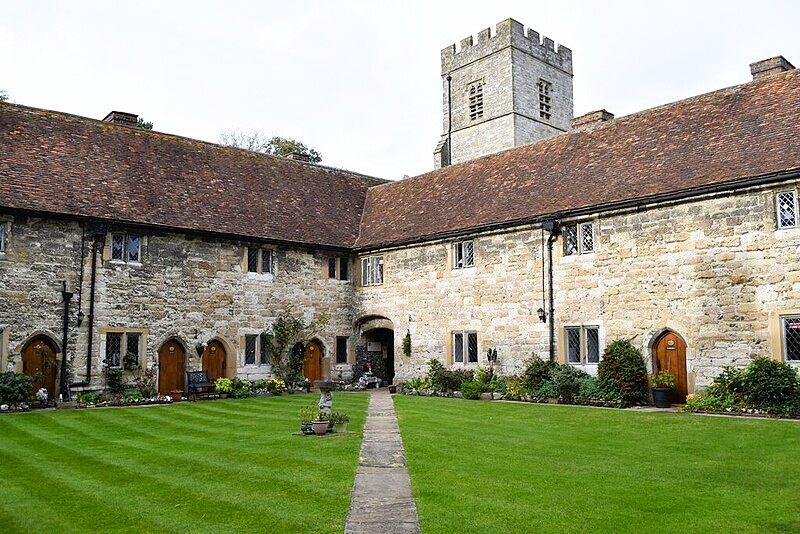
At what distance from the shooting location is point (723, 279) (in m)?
16.2

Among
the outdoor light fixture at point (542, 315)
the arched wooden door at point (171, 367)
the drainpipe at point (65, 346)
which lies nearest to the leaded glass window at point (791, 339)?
the outdoor light fixture at point (542, 315)

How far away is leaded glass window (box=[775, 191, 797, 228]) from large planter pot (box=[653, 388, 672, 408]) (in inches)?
179

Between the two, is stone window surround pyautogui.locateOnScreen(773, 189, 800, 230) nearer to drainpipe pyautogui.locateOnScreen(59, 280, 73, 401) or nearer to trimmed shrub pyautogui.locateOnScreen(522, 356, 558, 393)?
trimmed shrub pyautogui.locateOnScreen(522, 356, 558, 393)

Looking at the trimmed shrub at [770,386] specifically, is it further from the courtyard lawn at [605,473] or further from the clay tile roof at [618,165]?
the clay tile roof at [618,165]

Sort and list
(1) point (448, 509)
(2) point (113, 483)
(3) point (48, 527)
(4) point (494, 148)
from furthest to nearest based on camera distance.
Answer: (4) point (494, 148) < (2) point (113, 483) < (1) point (448, 509) < (3) point (48, 527)

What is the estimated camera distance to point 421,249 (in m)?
23.2

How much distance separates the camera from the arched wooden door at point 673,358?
55.9 feet

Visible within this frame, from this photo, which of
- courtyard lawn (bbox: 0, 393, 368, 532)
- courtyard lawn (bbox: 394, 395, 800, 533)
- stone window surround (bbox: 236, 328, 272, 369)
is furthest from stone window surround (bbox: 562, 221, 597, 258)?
stone window surround (bbox: 236, 328, 272, 369)

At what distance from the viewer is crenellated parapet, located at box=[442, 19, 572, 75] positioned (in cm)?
3791

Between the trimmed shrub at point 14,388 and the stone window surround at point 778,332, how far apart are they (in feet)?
57.9

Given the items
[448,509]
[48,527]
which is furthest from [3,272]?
[448,509]

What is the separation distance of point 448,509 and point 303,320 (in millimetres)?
17098

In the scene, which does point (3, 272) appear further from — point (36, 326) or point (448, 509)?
point (448, 509)

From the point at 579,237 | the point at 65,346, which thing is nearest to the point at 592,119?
the point at 579,237
